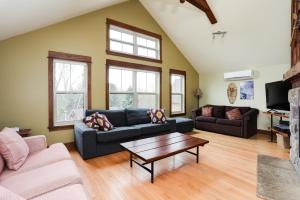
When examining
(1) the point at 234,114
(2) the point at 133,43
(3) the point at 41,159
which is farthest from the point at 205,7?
(3) the point at 41,159

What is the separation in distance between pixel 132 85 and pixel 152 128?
1.56 metres

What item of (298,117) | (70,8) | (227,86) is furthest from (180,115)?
(70,8)

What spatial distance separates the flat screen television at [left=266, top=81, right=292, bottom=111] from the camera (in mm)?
3303

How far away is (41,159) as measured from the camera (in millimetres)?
1848

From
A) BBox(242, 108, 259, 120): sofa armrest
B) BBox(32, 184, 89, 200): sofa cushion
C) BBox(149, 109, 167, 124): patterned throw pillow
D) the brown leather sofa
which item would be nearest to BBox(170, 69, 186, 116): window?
the brown leather sofa

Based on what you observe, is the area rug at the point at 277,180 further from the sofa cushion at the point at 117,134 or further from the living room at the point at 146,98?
the sofa cushion at the point at 117,134

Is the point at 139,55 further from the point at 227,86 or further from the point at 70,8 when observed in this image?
the point at 227,86

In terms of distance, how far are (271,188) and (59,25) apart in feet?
15.3

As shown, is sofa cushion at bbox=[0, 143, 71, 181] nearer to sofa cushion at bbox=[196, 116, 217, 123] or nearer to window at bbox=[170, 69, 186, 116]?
window at bbox=[170, 69, 186, 116]

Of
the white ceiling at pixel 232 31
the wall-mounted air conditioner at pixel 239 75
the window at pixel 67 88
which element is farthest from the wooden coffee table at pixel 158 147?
the wall-mounted air conditioner at pixel 239 75

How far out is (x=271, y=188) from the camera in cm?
203

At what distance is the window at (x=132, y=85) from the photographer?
4.32m

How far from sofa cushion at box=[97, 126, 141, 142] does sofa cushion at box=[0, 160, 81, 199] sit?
1348 mm

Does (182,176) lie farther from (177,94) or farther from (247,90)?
(247,90)
